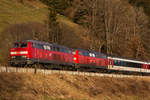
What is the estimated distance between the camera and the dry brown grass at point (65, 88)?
18.8m

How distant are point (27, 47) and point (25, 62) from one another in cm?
164

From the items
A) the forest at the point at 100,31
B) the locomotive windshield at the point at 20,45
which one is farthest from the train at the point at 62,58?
the forest at the point at 100,31

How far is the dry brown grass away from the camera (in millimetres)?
18812

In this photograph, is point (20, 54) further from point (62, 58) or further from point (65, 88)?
point (65, 88)

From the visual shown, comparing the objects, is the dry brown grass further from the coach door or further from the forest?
the forest

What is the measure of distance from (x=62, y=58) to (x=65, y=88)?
8.72 m

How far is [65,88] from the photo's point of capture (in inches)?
929

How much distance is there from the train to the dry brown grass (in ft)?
11.7

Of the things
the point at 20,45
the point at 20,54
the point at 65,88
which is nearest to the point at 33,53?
the point at 20,54

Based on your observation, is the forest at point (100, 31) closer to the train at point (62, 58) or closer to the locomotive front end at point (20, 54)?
the train at point (62, 58)

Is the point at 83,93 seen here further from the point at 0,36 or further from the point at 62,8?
the point at 62,8

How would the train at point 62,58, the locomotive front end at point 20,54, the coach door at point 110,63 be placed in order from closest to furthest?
the locomotive front end at point 20,54, the train at point 62,58, the coach door at point 110,63

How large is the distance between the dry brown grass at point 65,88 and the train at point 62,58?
Answer: 3574mm

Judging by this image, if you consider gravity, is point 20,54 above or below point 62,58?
above
